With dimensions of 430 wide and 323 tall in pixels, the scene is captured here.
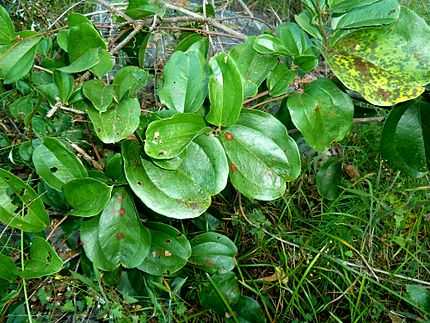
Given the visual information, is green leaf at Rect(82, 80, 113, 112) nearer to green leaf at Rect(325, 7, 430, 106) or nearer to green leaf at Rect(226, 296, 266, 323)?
green leaf at Rect(325, 7, 430, 106)

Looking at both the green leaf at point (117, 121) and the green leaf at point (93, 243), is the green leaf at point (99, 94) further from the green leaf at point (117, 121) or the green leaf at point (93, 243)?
the green leaf at point (93, 243)

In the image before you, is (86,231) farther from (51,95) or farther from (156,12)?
(156,12)

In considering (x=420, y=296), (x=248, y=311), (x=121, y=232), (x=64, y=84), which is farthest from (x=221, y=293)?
(x=64, y=84)

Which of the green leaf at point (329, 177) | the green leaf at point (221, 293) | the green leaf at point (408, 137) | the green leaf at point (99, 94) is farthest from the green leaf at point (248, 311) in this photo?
the green leaf at point (99, 94)

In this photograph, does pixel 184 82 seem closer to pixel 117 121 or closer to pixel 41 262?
pixel 117 121

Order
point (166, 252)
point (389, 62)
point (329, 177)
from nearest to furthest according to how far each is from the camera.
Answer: point (389, 62), point (166, 252), point (329, 177)

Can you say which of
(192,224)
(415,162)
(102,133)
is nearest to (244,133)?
(102,133)
